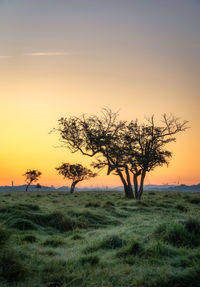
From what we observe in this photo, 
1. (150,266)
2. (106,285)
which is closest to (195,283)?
(150,266)

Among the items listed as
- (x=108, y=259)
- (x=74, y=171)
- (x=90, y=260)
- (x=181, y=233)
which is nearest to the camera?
(x=90, y=260)

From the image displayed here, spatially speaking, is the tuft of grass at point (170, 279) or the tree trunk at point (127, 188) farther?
the tree trunk at point (127, 188)

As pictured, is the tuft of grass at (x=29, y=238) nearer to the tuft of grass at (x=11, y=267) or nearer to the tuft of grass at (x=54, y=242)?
the tuft of grass at (x=54, y=242)

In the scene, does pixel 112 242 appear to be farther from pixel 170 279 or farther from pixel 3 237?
pixel 3 237

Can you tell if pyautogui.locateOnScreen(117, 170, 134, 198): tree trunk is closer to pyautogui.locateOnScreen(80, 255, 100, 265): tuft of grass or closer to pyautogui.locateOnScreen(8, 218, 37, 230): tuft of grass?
pyautogui.locateOnScreen(8, 218, 37, 230): tuft of grass

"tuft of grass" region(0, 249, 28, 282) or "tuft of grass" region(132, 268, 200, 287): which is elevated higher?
"tuft of grass" region(0, 249, 28, 282)

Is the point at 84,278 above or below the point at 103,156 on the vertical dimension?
below

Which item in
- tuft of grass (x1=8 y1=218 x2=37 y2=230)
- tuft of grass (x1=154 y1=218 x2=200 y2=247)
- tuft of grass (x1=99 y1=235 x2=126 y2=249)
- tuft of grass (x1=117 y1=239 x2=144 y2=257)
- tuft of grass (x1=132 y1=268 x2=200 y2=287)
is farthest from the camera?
tuft of grass (x1=8 y1=218 x2=37 y2=230)

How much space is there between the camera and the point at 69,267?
232 inches

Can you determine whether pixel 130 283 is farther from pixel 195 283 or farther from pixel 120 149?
pixel 120 149

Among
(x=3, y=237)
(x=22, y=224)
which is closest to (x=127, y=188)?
(x=22, y=224)

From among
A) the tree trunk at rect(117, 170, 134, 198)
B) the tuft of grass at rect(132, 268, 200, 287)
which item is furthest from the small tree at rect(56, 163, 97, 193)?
the tuft of grass at rect(132, 268, 200, 287)

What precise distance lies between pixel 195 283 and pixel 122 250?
2477mm

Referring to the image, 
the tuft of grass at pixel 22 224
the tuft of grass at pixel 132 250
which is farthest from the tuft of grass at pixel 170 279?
the tuft of grass at pixel 22 224
